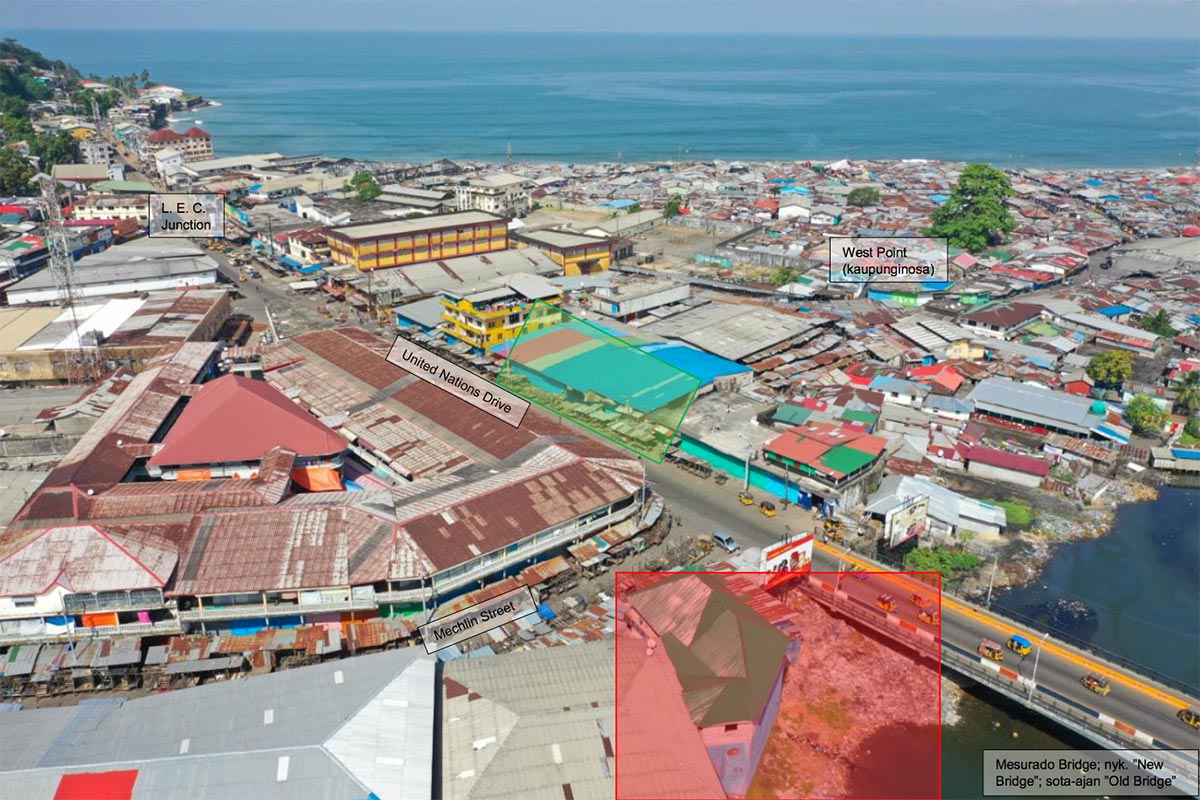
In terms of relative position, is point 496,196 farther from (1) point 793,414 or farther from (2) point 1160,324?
(2) point 1160,324

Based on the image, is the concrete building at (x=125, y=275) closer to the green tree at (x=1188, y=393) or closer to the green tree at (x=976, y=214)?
the green tree at (x=1188, y=393)

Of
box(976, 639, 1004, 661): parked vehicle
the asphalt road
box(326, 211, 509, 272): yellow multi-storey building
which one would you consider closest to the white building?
box(326, 211, 509, 272): yellow multi-storey building

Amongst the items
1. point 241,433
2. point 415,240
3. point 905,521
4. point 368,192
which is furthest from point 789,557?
point 368,192

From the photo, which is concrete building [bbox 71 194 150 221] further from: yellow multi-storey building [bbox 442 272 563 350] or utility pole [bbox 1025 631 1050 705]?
utility pole [bbox 1025 631 1050 705]

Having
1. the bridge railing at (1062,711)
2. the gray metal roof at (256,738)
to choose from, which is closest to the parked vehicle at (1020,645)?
the bridge railing at (1062,711)

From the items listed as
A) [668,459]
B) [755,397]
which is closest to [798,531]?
[668,459]

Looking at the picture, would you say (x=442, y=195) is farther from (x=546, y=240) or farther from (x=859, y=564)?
(x=859, y=564)
